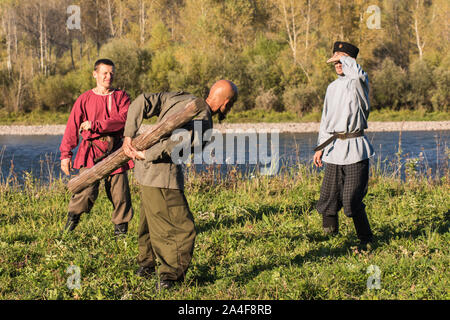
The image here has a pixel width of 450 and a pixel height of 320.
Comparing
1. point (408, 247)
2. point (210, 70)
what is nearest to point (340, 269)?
point (408, 247)

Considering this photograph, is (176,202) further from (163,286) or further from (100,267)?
(100,267)

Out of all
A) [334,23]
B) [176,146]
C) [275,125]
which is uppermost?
[334,23]

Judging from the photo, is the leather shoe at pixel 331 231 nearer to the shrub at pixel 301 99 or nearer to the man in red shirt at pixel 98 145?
the man in red shirt at pixel 98 145

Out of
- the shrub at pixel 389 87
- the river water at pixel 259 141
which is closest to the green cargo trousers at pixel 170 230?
the river water at pixel 259 141

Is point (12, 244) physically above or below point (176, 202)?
below

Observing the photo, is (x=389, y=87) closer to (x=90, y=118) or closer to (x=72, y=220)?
(x=90, y=118)

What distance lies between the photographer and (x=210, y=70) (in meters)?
37.1

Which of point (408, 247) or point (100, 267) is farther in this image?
point (408, 247)

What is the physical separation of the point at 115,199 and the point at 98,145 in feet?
2.00

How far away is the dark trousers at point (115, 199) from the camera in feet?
16.4

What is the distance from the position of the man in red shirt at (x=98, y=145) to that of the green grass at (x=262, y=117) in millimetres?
29739

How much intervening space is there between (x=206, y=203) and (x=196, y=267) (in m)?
2.46
